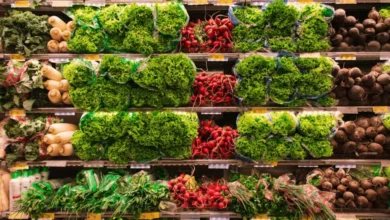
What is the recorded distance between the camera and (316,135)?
2928mm

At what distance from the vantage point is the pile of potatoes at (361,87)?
9.86 ft

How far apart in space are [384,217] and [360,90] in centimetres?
136

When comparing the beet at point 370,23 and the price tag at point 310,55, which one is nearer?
the price tag at point 310,55

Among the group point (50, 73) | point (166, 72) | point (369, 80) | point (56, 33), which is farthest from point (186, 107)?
point (369, 80)

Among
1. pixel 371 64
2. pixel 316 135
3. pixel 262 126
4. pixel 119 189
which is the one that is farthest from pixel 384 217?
pixel 119 189

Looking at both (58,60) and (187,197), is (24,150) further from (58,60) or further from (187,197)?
(187,197)

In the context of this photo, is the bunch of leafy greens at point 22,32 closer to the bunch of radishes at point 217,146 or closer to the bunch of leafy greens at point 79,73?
the bunch of leafy greens at point 79,73

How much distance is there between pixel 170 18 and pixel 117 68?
29.5 inches

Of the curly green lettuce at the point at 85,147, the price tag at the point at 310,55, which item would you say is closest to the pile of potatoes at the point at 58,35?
the curly green lettuce at the point at 85,147

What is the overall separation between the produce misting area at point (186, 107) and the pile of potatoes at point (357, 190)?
0.01m

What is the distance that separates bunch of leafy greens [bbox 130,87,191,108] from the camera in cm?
296

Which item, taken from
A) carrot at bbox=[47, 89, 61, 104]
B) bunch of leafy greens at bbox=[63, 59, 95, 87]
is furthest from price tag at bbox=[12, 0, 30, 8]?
carrot at bbox=[47, 89, 61, 104]

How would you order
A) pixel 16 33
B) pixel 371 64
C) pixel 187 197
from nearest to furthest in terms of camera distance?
pixel 187 197 → pixel 16 33 → pixel 371 64

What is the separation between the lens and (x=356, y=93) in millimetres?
3000
